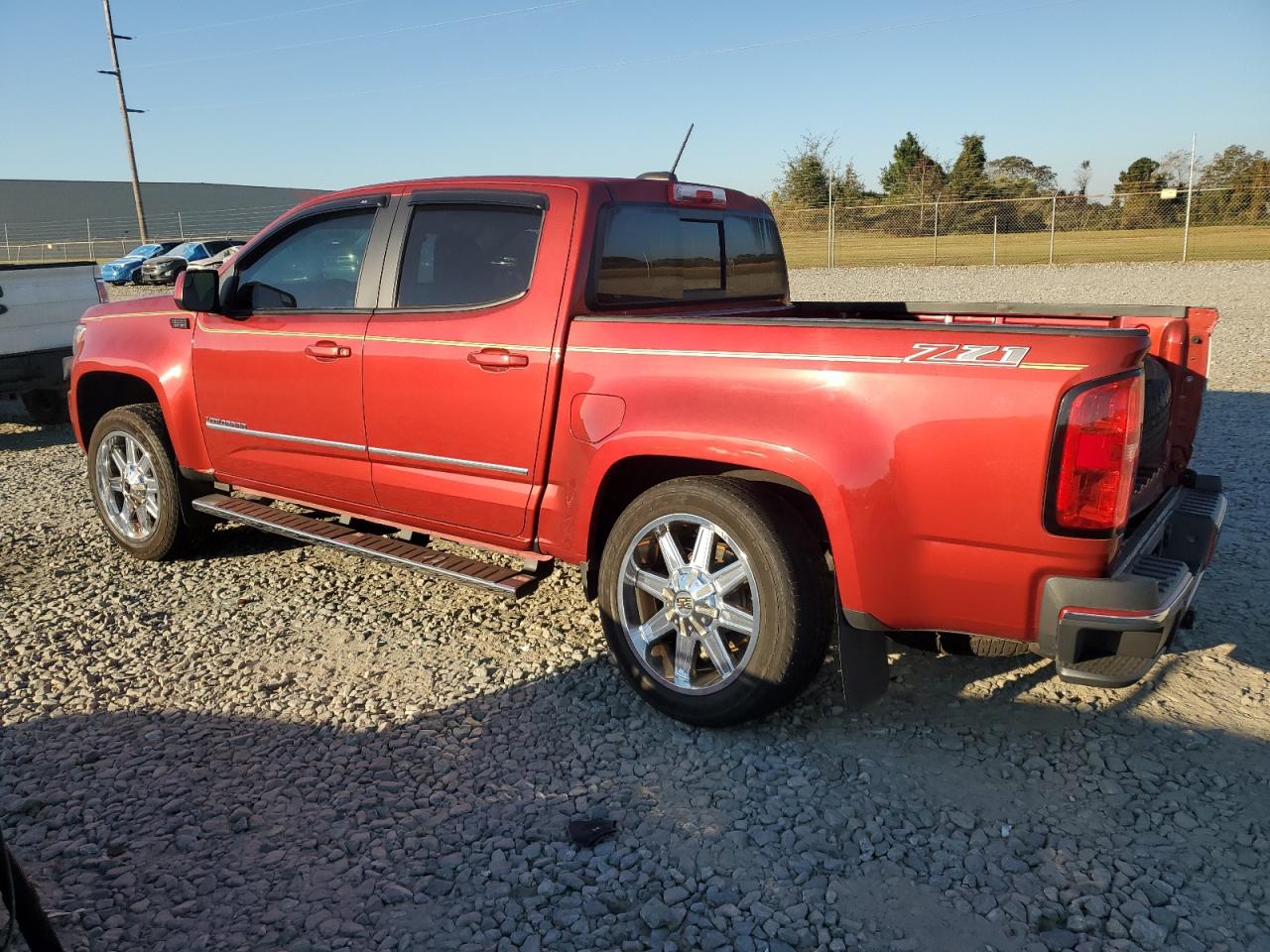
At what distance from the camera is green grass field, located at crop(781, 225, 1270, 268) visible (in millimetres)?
28875

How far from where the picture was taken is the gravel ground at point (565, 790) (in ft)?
8.88

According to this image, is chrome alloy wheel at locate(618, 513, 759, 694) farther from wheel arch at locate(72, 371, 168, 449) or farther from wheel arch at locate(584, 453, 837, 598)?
wheel arch at locate(72, 371, 168, 449)

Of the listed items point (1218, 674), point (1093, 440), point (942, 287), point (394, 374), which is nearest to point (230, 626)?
point (394, 374)

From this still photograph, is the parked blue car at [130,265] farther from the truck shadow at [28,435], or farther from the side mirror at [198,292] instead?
the side mirror at [198,292]

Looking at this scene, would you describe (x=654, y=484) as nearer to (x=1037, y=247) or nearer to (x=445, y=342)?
(x=445, y=342)

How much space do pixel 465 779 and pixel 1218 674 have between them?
9.75 feet

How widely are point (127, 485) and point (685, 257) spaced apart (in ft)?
11.3

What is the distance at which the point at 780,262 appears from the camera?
212 inches

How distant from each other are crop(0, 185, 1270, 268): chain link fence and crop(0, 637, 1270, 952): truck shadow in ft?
82.1

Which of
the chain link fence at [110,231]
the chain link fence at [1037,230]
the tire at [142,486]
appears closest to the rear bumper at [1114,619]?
the tire at [142,486]

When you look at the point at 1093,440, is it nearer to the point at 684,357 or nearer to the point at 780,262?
the point at 684,357

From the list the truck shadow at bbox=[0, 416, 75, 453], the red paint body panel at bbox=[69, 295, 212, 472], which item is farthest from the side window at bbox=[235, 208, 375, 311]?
the truck shadow at bbox=[0, 416, 75, 453]

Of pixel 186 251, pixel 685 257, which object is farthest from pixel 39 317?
pixel 186 251

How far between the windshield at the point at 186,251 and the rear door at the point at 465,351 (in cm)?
2843
